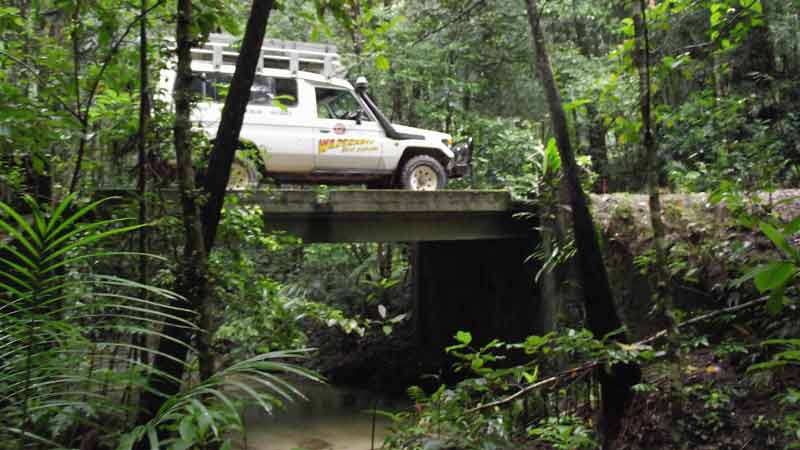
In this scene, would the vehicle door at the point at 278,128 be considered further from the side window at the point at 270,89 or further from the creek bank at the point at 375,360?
the creek bank at the point at 375,360

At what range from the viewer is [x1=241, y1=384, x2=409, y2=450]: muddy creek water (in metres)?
9.30

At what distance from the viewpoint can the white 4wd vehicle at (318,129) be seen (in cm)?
986

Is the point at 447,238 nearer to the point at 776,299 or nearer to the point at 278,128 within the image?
the point at 278,128

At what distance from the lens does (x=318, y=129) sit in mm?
10469

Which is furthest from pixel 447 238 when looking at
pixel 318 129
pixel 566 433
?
pixel 566 433

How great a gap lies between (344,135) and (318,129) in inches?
17.8

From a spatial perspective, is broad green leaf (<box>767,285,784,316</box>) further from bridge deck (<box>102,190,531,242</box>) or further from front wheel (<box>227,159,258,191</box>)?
front wheel (<box>227,159,258,191</box>)

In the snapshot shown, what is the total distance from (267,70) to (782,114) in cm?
784

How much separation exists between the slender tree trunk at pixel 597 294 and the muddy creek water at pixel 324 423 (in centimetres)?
407

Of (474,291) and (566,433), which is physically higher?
(474,291)

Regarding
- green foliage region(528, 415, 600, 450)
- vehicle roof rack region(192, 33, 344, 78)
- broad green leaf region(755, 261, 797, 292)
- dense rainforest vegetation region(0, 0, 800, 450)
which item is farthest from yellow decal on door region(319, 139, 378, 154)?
broad green leaf region(755, 261, 797, 292)

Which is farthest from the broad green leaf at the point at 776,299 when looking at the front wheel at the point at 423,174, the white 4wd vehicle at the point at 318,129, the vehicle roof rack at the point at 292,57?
the front wheel at the point at 423,174

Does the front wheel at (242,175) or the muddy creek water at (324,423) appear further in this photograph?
the muddy creek water at (324,423)

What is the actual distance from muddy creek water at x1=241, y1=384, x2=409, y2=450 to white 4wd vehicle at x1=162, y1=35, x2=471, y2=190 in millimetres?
3724
